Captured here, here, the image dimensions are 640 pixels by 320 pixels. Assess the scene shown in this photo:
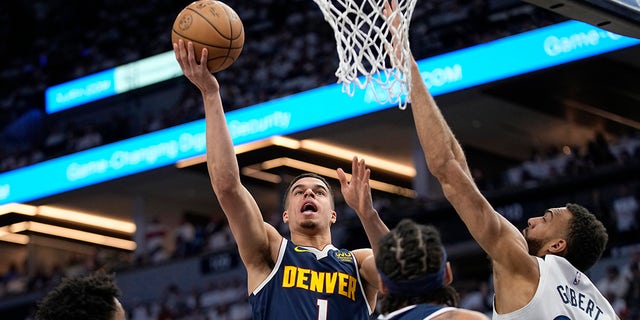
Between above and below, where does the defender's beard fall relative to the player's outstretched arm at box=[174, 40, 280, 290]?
below

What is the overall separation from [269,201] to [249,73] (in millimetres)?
3936

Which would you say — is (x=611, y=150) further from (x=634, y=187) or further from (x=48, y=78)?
(x=48, y=78)

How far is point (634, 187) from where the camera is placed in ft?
45.8

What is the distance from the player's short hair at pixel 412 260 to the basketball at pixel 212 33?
1.73 m

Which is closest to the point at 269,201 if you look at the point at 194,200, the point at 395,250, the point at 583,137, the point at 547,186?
the point at 194,200

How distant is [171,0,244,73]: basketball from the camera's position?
4.61m

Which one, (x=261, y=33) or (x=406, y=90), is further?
(x=261, y=33)

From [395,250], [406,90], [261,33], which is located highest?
[261,33]

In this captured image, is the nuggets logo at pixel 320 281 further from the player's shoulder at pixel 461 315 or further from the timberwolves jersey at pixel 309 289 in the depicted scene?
the player's shoulder at pixel 461 315

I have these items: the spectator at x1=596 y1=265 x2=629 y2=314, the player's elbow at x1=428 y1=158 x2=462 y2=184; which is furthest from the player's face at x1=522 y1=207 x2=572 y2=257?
the spectator at x1=596 y1=265 x2=629 y2=314

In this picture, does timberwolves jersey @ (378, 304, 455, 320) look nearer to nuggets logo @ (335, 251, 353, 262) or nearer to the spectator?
nuggets logo @ (335, 251, 353, 262)

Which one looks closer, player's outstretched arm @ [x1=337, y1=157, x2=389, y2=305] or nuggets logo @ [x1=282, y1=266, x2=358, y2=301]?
nuggets logo @ [x1=282, y1=266, x2=358, y2=301]

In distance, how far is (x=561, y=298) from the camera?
13.7 feet

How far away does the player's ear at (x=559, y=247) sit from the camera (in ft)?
14.6
